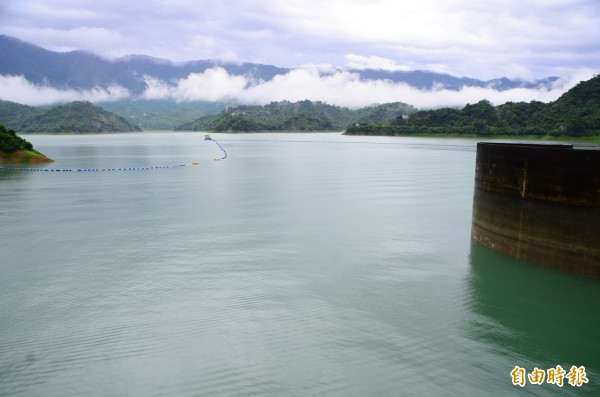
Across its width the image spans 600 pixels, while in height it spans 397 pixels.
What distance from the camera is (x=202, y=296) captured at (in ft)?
42.2

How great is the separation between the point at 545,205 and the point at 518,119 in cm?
12593

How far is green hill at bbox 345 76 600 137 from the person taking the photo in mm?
97844

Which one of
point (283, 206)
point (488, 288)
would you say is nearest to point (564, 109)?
point (283, 206)

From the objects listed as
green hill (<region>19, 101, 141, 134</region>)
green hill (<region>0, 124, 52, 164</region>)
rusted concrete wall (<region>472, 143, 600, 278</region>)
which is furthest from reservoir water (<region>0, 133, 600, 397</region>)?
green hill (<region>19, 101, 141, 134</region>)

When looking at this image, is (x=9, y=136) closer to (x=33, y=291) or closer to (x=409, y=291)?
(x=33, y=291)

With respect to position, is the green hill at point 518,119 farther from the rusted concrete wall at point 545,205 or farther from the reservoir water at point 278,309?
the reservoir water at point 278,309

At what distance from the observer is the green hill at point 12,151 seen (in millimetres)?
51844

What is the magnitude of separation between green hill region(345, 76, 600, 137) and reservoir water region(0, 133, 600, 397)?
90120mm

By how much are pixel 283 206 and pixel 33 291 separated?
1581 centimetres

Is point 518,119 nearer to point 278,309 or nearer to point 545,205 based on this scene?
point 545,205

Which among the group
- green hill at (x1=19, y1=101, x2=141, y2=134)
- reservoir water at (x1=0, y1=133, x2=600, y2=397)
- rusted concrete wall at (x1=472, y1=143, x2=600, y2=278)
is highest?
green hill at (x1=19, y1=101, x2=141, y2=134)

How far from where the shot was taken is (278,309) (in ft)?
39.6

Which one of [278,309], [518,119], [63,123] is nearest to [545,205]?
[278,309]

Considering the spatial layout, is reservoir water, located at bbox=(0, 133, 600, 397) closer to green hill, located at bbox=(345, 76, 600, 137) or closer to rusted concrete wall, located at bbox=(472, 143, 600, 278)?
rusted concrete wall, located at bbox=(472, 143, 600, 278)
